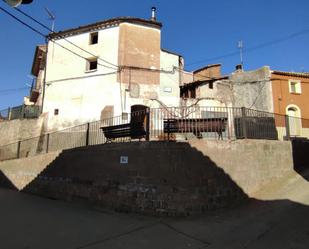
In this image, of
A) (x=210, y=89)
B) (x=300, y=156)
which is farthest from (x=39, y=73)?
(x=300, y=156)

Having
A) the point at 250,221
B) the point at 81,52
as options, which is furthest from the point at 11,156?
the point at 250,221

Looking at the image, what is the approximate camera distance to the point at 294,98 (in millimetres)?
21281

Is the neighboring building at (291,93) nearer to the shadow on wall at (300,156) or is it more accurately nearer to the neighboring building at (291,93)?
the neighboring building at (291,93)

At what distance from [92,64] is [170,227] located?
14.7m

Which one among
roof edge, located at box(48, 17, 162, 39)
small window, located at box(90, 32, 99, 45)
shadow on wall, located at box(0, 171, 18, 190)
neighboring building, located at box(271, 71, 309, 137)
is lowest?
shadow on wall, located at box(0, 171, 18, 190)

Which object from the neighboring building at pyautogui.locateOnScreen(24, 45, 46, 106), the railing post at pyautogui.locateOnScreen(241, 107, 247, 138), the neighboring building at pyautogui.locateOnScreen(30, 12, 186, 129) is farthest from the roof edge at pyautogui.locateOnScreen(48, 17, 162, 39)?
the railing post at pyautogui.locateOnScreen(241, 107, 247, 138)

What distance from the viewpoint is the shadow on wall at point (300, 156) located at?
36.0ft

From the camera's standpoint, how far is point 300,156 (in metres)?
11.4

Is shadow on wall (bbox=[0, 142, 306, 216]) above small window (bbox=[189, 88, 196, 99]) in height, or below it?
below

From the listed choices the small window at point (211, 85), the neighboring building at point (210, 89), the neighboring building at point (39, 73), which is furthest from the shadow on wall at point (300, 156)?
the neighboring building at point (39, 73)

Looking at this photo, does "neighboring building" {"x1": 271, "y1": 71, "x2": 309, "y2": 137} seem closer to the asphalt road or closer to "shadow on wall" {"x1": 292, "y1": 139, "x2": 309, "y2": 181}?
"shadow on wall" {"x1": 292, "y1": 139, "x2": 309, "y2": 181}

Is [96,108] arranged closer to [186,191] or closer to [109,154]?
[109,154]

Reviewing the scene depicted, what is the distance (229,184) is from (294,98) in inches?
614

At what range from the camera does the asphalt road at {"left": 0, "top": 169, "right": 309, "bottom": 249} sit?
19.4 ft
